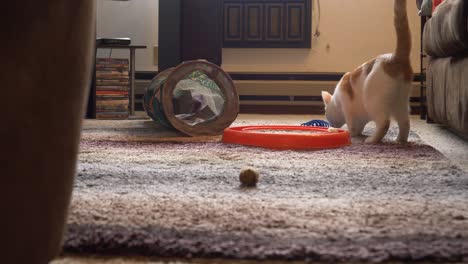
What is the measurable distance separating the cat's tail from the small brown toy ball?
40.6 inches

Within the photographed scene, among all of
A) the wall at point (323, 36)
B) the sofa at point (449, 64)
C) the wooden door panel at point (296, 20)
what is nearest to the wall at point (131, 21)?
the wall at point (323, 36)

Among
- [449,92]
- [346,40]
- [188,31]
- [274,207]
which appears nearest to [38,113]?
[274,207]

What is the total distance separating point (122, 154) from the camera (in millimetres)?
1814

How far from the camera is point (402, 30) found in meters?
2.04

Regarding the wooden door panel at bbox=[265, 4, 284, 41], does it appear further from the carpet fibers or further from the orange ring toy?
the carpet fibers

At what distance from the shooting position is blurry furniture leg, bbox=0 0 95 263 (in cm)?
56

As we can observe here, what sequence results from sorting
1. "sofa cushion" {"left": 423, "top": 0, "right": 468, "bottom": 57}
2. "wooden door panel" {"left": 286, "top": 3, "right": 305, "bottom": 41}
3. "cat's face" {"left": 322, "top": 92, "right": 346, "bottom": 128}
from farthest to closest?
"wooden door panel" {"left": 286, "top": 3, "right": 305, "bottom": 41}, "cat's face" {"left": 322, "top": 92, "right": 346, "bottom": 128}, "sofa cushion" {"left": 423, "top": 0, "right": 468, "bottom": 57}

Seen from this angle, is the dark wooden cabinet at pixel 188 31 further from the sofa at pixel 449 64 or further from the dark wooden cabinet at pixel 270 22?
the sofa at pixel 449 64

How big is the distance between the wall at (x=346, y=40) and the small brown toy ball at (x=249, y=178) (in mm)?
3044

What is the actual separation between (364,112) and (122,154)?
3.26 ft

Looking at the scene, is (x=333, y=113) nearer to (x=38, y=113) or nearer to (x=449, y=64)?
(x=449, y=64)

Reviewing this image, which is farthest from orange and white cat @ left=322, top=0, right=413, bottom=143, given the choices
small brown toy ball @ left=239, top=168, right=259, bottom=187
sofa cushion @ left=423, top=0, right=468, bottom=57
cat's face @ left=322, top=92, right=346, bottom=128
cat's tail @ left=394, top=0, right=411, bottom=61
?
small brown toy ball @ left=239, top=168, right=259, bottom=187

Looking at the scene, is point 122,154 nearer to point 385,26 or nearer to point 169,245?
point 169,245

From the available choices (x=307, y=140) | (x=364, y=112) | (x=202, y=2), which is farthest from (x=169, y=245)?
(x=202, y=2)
